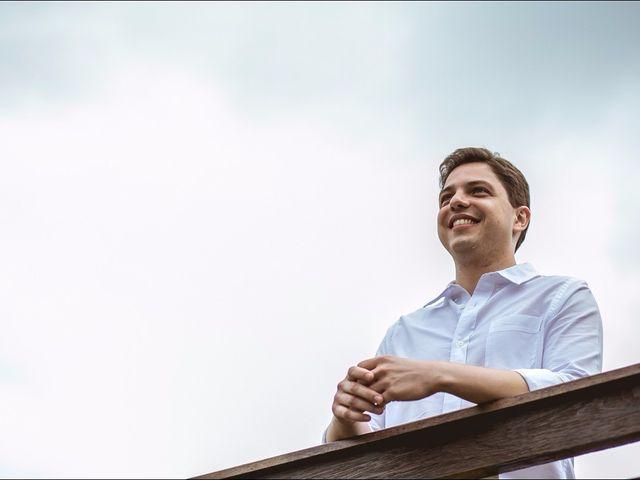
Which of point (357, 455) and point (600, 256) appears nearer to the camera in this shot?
point (357, 455)

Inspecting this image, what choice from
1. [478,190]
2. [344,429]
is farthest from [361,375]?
[478,190]

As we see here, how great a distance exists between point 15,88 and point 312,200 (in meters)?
3.18

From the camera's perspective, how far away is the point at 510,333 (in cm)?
228

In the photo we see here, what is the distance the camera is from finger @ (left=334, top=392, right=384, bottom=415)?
1.90 metres

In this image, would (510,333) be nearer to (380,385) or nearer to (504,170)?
(380,385)

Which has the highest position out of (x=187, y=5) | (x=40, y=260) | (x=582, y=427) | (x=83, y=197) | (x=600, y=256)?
(x=187, y=5)

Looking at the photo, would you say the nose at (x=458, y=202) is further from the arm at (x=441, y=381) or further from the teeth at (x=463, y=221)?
the arm at (x=441, y=381)

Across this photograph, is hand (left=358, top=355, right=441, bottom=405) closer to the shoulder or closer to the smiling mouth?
the shoulder

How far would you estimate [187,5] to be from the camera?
10.5 meters


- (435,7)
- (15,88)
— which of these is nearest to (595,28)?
(435,7)

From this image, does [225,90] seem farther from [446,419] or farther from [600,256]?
[446,419]

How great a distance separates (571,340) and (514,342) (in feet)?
0.58

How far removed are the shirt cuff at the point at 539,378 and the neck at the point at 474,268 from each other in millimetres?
703

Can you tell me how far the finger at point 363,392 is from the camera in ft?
6.16
